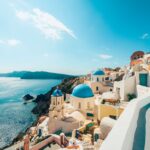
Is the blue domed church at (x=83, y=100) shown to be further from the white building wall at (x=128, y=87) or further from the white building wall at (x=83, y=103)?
the white building wall at (x=128, y=87)

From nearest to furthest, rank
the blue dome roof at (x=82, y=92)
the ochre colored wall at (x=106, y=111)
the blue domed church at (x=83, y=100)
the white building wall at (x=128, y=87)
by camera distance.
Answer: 1. the ochre colored wall at (x=106, y=111)
2. the white building wall at (x=128, y=87)
3. the blue domed church at (x=83, y=100)
4. the blue dome roof at (x=82, y=92)

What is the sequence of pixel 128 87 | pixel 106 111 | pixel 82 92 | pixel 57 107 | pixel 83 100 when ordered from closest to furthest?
pixel 106 111, pixel 128 87, pixel 57 107, pixel 83 100, pixel 82 92

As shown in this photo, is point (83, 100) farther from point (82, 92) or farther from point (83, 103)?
point (82, 92)

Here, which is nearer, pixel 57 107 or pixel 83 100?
pixel 57 107

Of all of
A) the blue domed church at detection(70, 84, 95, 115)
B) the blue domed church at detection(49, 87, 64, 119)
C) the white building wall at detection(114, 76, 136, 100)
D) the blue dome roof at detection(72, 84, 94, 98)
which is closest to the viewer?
the white building wall at detection(114, 76, 136, 100)

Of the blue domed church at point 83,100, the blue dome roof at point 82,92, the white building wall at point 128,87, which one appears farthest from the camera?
the blue dome roof at point 82,92

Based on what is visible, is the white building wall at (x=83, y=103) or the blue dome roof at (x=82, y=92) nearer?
the white building wall at (x=83, y=103)

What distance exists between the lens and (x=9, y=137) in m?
25.9

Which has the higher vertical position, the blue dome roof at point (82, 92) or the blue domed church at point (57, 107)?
the blue dome roof at point (82, 92)

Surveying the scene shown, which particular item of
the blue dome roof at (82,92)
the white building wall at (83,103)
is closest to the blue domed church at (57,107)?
the white building wall at (83,103)

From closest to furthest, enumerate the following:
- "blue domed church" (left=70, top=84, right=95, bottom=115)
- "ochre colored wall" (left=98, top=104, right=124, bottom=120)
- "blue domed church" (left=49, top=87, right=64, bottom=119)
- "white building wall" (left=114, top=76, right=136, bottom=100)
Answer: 1. "ochre colored wall" (left=98, top=104, right=124, bottom=120)
2. "white building wall" (left=114, top=76, right=136, bottom=100)
3. "blue domed church" (left=49, top=87, right=64, bottom=119)
4. "blue domed church" (left=70, top=84, right=95, bottom=115)

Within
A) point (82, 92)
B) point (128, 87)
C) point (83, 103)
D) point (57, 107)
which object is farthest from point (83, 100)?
point (128, 87)

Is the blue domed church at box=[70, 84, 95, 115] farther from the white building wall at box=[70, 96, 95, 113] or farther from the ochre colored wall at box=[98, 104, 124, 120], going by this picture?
the ochre colored wall at box=[98, 104, 124, 120]

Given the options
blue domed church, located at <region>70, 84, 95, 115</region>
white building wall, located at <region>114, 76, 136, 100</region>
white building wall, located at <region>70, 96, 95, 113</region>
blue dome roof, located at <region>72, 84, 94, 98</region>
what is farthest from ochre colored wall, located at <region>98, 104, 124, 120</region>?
blue dome roof, located at <region>72, 84, 94, 98</region>
